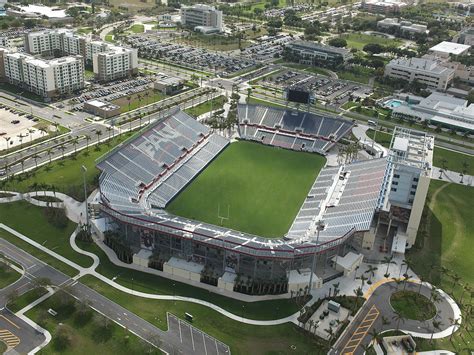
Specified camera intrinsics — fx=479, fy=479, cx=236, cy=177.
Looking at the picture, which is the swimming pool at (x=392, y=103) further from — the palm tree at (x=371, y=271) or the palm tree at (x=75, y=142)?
the palm tree at (x=75, y=142)

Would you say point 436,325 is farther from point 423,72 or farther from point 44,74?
point 423,72

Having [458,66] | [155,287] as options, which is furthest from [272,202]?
[458,66]

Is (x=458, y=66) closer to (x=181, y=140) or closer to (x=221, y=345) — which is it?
(x=181, y=140)

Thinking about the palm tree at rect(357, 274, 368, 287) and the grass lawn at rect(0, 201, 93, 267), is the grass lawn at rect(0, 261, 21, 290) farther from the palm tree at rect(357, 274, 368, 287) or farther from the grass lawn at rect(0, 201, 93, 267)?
the palm tree at rect(357, 274, 368, 287)

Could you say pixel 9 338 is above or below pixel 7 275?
below

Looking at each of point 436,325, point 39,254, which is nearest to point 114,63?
point 39,254

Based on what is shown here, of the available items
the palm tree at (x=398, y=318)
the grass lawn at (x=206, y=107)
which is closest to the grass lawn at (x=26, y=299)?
the palm tree at (x=398, y=318)
